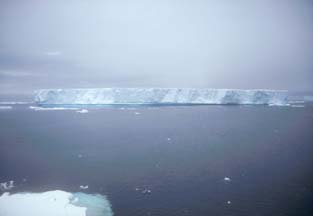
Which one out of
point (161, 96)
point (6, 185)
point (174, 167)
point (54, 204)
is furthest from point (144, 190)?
point (161, 96)

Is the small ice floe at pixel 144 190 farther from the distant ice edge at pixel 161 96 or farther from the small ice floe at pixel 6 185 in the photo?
the distant ice edge at pixel 161 96

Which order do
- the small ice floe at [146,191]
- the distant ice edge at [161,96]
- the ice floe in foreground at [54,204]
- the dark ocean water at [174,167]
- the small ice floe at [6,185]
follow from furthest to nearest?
the distant ice edge at [161,96] → the small ice floe at [146,191] → the small ice floe at [6,185] → the dark ocean water at [174,167] → the ice floe in foreground at [54,204]

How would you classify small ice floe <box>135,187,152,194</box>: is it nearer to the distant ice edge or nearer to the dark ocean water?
the dark ocean water

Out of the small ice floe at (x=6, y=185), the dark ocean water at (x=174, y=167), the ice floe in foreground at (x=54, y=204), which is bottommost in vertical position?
the ice floe in foreground at (x=54, y=204)

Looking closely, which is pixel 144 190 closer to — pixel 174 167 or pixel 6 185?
pixel 174 167

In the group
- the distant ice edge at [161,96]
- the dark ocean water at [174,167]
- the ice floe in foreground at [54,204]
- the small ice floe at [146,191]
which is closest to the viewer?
the ice floe in foreground at [54,204]

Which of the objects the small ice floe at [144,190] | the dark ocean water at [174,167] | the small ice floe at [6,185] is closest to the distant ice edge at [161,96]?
the dark ocean water at [174,167]
